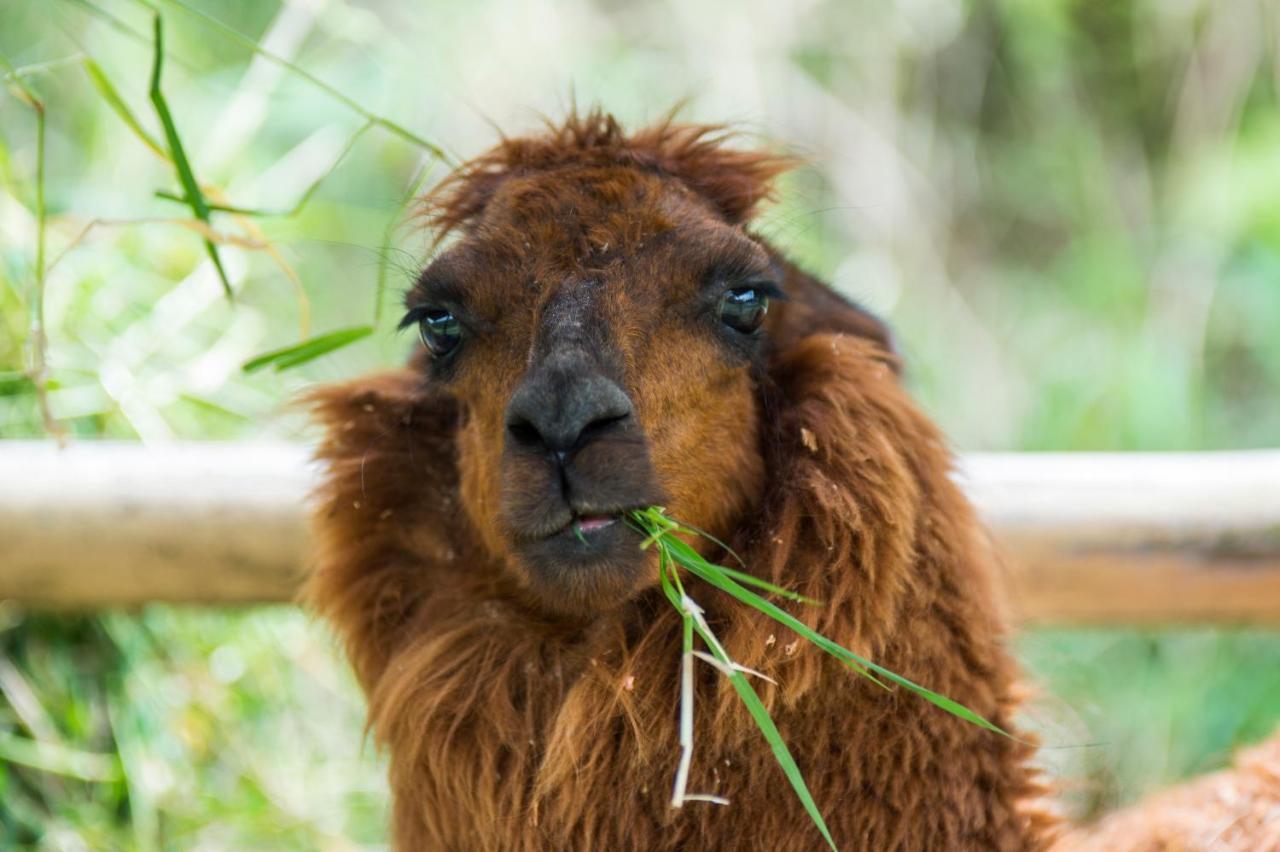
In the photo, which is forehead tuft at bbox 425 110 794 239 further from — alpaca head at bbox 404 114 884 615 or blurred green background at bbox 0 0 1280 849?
blurred green background at bbox 0 0 1280 849

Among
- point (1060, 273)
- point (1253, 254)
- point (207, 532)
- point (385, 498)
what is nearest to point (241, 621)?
point (207, 532)

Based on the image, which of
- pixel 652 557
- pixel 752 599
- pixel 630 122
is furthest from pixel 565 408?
pixel 630 122

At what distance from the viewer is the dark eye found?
2.12 metres

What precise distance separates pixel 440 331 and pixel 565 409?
0.45 metres

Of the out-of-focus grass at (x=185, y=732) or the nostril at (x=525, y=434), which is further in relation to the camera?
the out-of-focus grass at (x=185, y=732)

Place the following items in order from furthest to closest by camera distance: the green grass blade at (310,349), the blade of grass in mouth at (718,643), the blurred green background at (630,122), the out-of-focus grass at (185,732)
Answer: the blurred green background at (630,122) < the out-of-focus grass at (185,732) < the green grass blade at (310,349) < the blade of grass in mouth at (718,643)

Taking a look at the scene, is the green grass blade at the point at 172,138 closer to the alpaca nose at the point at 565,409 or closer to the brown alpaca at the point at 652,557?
the brown alpaca at the point at 652,557

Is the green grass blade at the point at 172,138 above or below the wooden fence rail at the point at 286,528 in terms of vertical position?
above

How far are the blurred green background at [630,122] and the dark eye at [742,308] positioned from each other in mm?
334

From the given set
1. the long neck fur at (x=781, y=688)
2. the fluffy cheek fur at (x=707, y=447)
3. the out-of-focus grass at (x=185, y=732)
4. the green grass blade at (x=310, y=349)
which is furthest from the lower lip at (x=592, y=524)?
the out-of-focus grass at (x=185, y=732)

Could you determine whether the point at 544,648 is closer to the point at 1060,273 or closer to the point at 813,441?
the point at 813,441

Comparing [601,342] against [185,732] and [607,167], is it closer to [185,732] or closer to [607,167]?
Result: [607,167]

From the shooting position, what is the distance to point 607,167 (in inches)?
87.3

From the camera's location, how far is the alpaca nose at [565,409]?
183 cm
